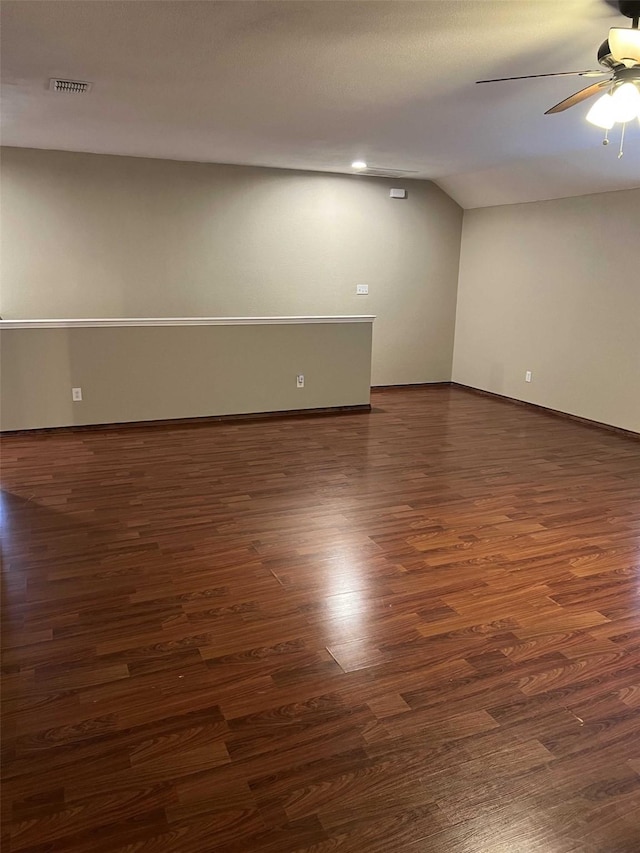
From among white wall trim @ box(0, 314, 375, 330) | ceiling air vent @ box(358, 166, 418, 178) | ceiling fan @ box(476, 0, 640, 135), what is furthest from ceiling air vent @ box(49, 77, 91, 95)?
ceiling air vent @ box(358, 166, 418, 178)

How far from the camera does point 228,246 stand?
21.5 feet

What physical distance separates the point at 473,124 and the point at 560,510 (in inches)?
106

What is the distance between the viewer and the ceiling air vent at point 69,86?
343 centimetres

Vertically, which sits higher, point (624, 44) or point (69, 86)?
point (69, 86)

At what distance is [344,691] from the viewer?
7.15ft

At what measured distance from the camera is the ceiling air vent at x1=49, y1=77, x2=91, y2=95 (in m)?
3.43

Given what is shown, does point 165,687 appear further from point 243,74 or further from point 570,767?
point 243,74

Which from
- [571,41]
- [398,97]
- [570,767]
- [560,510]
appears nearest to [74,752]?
[570,767]

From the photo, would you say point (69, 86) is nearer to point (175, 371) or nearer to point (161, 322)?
point (161, 322)

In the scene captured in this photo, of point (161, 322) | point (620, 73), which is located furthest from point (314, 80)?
point (161, 322)

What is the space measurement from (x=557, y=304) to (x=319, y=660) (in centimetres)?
515

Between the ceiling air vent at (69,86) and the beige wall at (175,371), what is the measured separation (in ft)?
6.78

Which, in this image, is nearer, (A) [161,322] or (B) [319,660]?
(B) [319,660]

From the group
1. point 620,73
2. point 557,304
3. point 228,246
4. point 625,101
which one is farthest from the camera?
point 228,246
